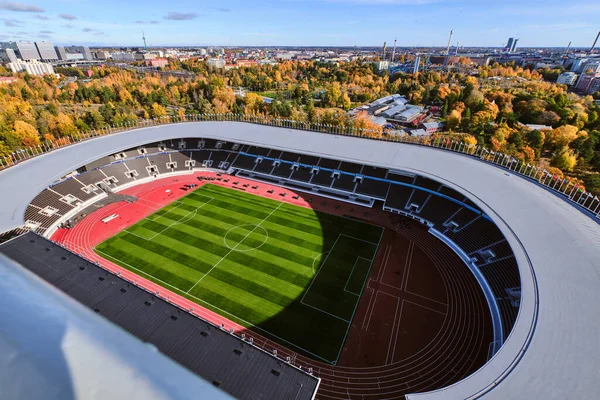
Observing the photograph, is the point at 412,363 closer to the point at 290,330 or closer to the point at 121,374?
the point at 290,330

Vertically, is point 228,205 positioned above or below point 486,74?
below

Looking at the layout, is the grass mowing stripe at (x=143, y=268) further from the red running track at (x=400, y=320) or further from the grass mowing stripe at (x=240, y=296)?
the grass mowing stripe at (x=240, y=296)

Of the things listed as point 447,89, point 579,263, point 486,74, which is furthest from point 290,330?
point 486,74

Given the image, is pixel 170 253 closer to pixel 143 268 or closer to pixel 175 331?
pixel 143 268

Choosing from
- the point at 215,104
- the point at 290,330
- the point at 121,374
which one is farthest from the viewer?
the point at 215,104

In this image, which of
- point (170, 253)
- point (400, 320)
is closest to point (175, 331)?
point (170, 253)
